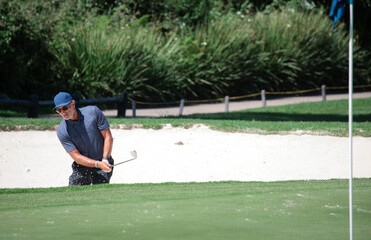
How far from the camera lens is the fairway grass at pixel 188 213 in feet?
17.7

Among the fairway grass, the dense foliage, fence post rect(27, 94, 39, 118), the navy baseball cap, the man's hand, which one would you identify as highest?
the dense foliage

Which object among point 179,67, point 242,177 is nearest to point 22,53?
point 179,67

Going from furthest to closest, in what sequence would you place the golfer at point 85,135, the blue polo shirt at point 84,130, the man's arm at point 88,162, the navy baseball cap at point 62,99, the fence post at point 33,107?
1. the fence post at point 33,107
2. the blue polo shirt at point 84,130
3. the golfer at point 85,135
4. the man's arm at point 88,162
5. the navy baseball cap at point 62,99

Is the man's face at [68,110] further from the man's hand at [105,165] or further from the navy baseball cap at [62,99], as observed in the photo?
the man's hand at [105,165]

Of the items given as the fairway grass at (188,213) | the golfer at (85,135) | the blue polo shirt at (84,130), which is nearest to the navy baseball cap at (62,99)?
the golfer at (85,135)

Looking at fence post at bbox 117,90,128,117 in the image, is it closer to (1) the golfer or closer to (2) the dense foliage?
(2) the dense foliage

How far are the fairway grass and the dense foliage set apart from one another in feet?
46.5

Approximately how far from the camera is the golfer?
7.98m

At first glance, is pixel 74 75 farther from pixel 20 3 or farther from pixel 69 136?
pixel 69 136

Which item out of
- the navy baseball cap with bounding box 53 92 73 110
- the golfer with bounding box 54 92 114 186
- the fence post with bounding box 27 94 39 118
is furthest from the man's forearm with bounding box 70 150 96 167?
the fence post with bounding box 27 94 39 118

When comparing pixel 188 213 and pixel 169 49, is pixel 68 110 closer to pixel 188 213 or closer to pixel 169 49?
pixel 188 213

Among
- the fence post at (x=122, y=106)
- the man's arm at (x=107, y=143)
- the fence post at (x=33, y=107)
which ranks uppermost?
the fence post at (x=122, y=106)

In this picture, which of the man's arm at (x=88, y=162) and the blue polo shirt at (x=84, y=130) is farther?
the blue polo shirt at (x=84, y=130)

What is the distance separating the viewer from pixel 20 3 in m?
23.4
